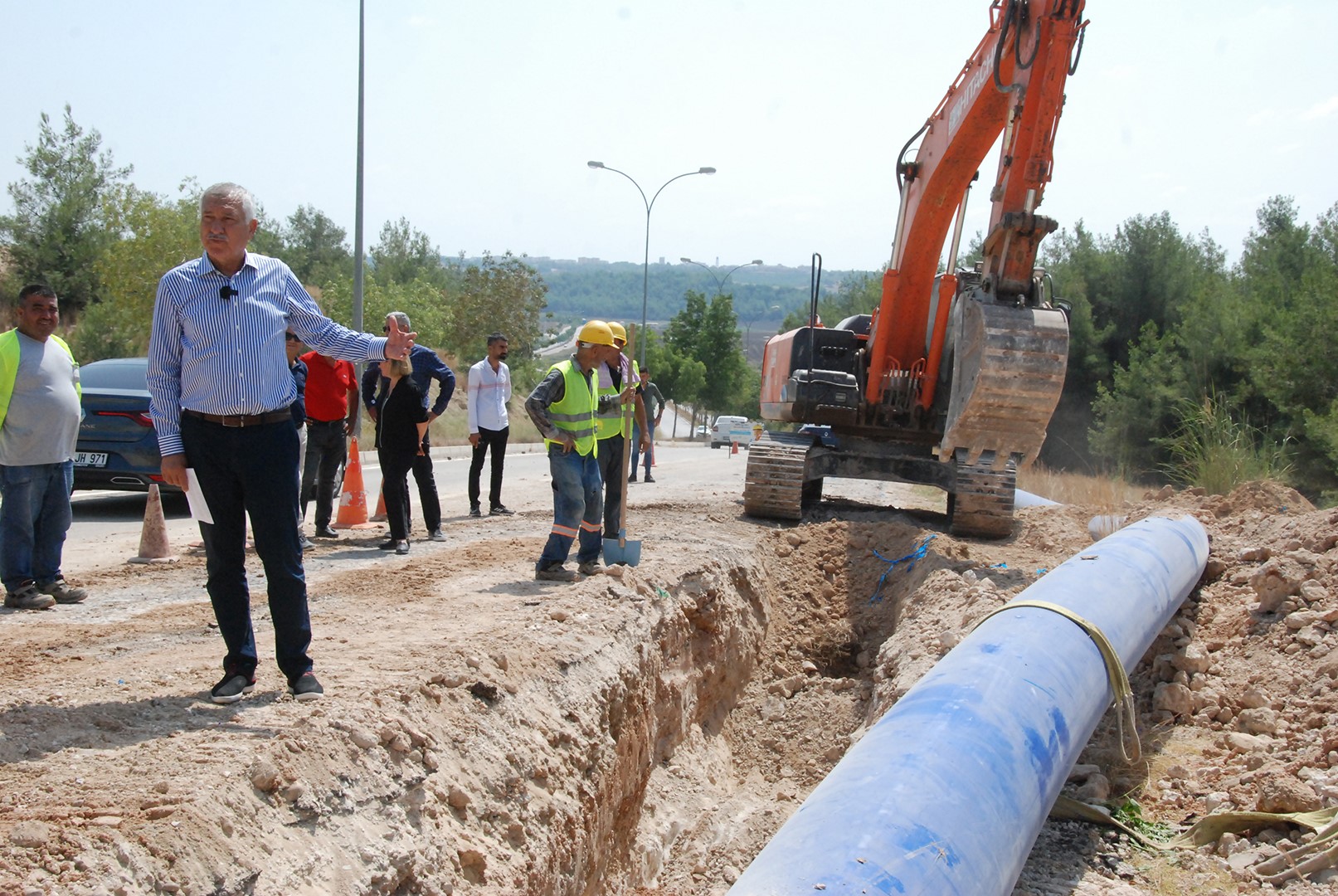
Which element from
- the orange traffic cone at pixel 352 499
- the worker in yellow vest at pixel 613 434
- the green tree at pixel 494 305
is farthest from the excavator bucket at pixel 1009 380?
the green tree at pixel 494 305

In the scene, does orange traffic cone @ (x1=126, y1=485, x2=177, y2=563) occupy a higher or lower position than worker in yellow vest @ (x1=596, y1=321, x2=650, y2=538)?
lower

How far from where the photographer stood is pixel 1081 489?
19.1 metres

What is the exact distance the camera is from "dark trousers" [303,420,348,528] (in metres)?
9.16

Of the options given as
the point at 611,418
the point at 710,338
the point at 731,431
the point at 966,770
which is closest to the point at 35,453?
the point at 611,418

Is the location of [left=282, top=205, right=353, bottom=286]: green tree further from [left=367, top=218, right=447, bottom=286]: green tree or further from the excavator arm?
the excavator arm

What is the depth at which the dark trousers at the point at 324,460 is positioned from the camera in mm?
9156

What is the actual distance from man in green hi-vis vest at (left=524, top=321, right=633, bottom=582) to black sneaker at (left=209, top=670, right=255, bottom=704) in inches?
115

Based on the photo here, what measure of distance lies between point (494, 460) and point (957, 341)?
477cm

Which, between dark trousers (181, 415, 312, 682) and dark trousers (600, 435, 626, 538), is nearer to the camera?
dark trousers (181, 415, 312, 682)

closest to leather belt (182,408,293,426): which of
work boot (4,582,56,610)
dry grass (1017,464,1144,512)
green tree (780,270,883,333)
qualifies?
work boot (4,582,56,610)

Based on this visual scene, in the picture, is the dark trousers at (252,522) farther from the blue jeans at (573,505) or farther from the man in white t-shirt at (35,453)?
the blue jeans at (573,505)

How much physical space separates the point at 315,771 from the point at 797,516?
8197mm

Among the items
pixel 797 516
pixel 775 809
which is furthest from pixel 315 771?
pixel 797 516

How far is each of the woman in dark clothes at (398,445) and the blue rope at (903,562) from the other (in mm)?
3946
